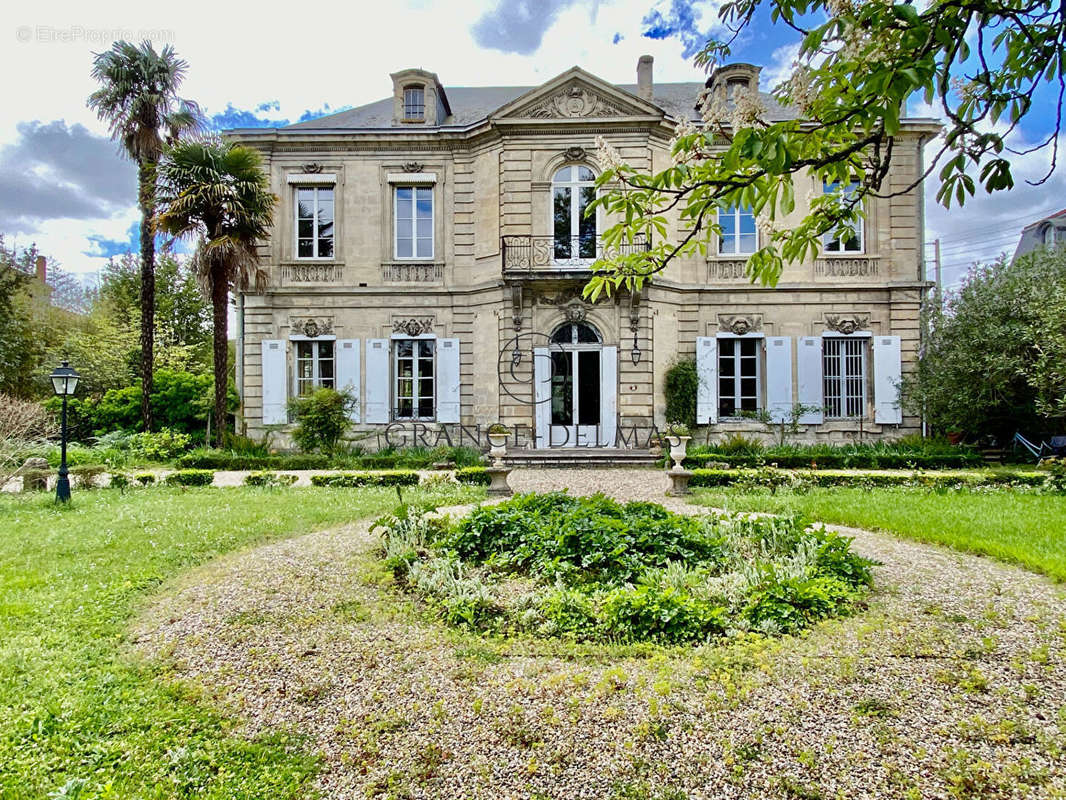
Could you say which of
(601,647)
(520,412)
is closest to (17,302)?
(520,412)

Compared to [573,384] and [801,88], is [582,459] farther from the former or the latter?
[801,88]

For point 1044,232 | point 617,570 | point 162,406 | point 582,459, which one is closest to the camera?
point 617,570

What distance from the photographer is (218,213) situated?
1407cm

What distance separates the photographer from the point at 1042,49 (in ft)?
6.93

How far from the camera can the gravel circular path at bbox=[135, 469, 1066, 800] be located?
231 centimetres

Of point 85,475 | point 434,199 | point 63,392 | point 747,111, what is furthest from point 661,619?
point 434,199

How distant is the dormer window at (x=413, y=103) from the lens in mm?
16594

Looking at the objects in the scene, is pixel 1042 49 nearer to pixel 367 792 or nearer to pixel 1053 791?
pixel 1053 791

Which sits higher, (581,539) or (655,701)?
(581,539)

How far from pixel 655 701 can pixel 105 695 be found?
2.75m

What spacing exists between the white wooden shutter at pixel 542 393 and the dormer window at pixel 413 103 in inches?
303

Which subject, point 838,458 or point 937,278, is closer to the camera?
point 838,458

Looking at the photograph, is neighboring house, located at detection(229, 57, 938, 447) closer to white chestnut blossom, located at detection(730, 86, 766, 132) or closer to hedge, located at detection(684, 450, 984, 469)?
hedge, located at detection(684, 450, 984, 469)

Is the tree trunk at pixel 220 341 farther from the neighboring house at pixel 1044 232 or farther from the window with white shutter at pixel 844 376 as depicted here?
the neighboring house at pixel 1044 232
